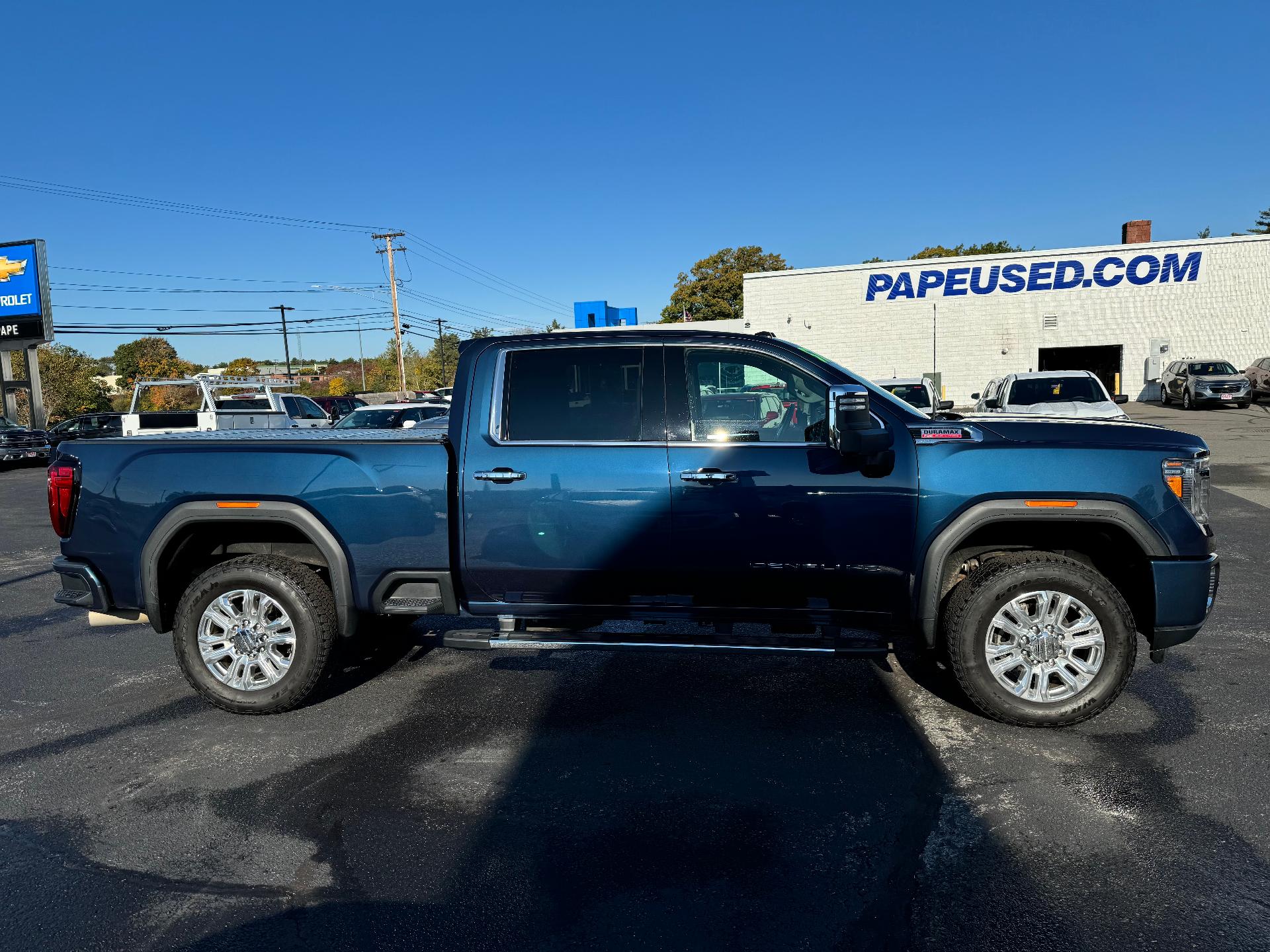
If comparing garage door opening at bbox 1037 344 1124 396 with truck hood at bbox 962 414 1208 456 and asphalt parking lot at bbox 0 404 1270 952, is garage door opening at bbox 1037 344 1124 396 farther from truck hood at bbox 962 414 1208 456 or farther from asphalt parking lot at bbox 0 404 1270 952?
truck hood at bbox 962 414 1208 456

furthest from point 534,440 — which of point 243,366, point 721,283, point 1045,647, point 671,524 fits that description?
point 243,366

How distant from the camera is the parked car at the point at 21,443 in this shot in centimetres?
2277

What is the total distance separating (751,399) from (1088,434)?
1.64 metres

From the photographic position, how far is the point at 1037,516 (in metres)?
4.18

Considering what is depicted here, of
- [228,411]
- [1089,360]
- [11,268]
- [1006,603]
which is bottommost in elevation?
[1006,603]

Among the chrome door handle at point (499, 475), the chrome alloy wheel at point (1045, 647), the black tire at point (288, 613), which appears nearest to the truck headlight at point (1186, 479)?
the chrome alloy wheel at point (1045, 647)

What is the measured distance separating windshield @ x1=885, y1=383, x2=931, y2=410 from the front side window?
12571 millimetres

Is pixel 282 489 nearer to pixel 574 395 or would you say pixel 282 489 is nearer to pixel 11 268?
pixel 574 395

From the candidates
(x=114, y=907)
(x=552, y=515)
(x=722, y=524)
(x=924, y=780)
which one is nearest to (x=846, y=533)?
(x=722, y=524)

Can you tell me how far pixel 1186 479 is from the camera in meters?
4.18

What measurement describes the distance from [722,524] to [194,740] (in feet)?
9.38

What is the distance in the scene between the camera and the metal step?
4.30m

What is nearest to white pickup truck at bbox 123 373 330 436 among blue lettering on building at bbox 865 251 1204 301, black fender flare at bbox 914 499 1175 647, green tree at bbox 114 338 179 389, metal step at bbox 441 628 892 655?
metal step at bbox 441 628 892 655

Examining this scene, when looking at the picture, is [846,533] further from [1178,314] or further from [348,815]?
[1178,314]
